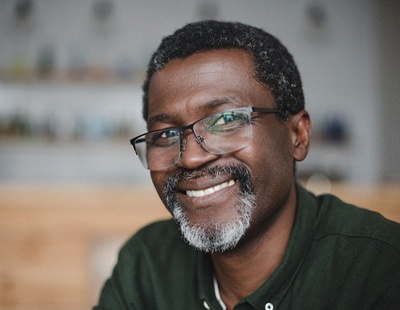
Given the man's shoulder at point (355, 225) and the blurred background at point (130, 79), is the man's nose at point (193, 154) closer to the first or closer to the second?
the man's shoulder at point (355, 225)

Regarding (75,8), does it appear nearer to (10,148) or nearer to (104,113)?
(104,113)

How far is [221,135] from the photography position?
46.0 inches

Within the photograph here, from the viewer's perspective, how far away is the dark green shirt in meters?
1.09

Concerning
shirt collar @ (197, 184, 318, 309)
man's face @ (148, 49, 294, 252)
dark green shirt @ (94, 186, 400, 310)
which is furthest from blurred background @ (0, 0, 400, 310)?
man's face @ (148, 49, 294, 252)

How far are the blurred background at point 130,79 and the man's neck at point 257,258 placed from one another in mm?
3294

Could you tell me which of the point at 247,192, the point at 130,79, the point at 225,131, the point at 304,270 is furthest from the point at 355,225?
the point at 130,79

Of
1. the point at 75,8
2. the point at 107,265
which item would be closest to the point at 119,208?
the point at 107,265

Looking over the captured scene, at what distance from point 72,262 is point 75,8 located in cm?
279

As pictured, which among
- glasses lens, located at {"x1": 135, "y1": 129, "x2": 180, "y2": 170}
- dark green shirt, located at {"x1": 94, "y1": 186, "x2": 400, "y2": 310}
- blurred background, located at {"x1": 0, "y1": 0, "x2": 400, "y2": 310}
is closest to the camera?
dark green shirt, located at {"x1": 94, "y1": 186, "x2": 400, "y2": 310}

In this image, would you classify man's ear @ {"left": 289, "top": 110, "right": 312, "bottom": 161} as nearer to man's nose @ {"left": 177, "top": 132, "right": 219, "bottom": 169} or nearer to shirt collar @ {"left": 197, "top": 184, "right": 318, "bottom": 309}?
shirt collar @ {"left": 197, "top": 184, "right": 318, "bottom": 309}

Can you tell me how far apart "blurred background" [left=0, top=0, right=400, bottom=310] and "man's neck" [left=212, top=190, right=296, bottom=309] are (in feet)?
10.8

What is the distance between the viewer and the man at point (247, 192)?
1150 millimetres

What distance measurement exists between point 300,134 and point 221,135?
0.94 ft

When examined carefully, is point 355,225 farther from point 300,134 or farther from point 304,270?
point 300,134
